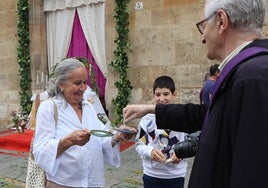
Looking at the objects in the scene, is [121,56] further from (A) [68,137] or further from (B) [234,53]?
(B) [234,53]

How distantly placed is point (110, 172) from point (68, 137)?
128 inches

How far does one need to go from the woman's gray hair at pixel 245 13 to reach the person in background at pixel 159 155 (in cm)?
158

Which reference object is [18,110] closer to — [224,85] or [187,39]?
[187,39]

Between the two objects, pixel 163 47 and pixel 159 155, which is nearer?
pixel 159 155

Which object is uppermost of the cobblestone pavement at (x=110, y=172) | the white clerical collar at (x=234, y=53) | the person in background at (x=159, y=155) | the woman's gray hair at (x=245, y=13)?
the woman's gray hair at (x=245, y=13)

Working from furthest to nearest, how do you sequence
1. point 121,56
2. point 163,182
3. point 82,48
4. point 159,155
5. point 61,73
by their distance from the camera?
point 82,48, point 121,56, point 163,182, point 159,155, point 61,73

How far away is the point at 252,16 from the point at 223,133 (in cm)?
48

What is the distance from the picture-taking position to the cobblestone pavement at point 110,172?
5.07m

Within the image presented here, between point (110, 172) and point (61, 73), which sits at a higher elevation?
point (61, 73)

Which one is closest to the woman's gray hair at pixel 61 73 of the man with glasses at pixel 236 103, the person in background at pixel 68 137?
the person in background at pixel 68 137

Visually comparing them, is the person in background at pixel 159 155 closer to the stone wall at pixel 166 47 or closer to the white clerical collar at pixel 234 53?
the white clerical collar at pixel 234 53

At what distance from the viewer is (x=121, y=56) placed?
793 centimetres

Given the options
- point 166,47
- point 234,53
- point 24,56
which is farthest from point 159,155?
point 24,56

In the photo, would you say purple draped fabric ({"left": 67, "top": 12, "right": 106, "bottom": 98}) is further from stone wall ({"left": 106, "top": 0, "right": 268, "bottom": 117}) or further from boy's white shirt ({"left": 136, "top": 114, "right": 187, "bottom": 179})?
boy's white shirt ({"left": 136, "top": 114, "right": 187, "bottom": 179})
